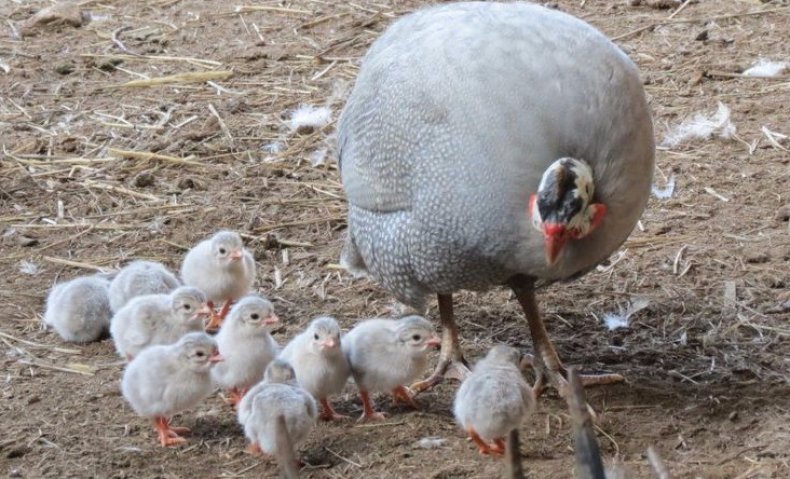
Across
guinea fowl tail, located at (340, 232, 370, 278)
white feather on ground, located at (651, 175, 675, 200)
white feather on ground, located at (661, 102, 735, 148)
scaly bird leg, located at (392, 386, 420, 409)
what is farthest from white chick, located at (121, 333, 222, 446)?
white feather on ground, located at (661, 102, 735, 148)

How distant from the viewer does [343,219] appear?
20.5 ft

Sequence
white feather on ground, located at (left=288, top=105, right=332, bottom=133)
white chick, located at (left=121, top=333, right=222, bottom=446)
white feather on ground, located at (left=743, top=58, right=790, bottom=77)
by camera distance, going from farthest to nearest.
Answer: white feather on ground, located at (left=743, top=58, right=790, bottom=77) < white feather on ground, located at (left=288, top=105, right=332, bottom=133) < white chick, located at (left=121, top=333, right=222, bottom=446)

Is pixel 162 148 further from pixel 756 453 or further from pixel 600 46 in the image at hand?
pixel 756 453

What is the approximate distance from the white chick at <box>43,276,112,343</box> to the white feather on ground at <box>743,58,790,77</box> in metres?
3.76

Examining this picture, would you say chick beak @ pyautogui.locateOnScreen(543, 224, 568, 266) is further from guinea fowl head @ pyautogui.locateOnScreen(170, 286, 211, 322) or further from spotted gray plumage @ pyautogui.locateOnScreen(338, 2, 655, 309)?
guinea fowl head @ pyautogui.locateOnScreen(170, 286, 211, 322)

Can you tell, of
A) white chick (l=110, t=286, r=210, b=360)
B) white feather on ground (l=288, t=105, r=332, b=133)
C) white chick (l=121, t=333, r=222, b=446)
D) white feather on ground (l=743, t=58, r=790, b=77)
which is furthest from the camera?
white feather on ground (l=743, t=58, r=790, b=77)

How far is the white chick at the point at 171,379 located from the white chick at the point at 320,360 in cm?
27

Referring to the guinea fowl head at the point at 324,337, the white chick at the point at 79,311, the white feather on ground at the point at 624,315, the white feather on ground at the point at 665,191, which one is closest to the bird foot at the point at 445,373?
the guinea fowl head at the point at 324,337

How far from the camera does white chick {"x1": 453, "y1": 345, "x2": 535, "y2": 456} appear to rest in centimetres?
411

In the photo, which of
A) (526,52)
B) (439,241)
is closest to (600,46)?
(526,52)

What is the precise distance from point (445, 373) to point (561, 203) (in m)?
1.13

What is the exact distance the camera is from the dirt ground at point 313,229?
4375mm

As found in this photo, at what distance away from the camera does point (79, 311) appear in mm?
5113

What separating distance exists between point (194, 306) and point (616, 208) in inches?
60.7
